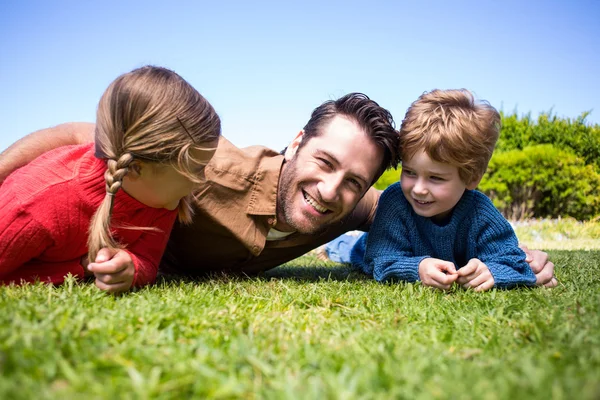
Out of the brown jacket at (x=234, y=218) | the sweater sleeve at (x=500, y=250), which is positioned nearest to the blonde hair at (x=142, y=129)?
the brown jacket at (x=234, y=218)

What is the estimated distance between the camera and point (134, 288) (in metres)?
2.72

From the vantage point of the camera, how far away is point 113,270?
248 centimetres

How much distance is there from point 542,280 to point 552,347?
195 cm

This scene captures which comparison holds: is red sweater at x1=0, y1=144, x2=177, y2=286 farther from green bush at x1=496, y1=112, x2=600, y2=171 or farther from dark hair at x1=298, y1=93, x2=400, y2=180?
green bush at x1=496, y1=112, x2=600, y2=171

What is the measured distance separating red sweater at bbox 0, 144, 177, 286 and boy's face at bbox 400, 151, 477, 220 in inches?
69.0

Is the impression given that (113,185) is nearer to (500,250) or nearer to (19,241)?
(19,241)

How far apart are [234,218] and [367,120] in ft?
4.01

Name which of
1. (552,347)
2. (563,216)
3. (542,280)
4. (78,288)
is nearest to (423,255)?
(542,280)

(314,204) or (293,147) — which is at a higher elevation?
(293,147)

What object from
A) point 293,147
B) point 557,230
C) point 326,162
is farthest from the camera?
point 557,230

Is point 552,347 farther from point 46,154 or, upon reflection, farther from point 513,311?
point 46,154

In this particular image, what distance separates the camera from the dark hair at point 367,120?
11.5 feet

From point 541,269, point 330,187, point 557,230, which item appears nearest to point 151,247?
point 330,187

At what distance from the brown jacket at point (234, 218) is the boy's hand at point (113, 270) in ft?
2.95
